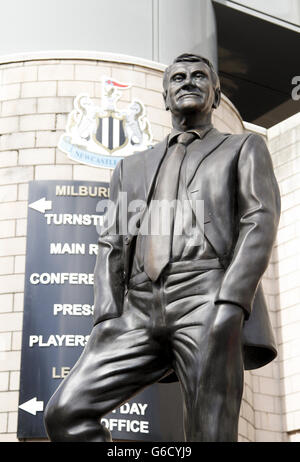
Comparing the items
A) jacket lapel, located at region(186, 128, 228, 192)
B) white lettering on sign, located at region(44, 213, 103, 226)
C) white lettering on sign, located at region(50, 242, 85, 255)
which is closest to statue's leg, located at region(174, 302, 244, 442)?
jacket lapel, located at region(186, 128, 228, 192)

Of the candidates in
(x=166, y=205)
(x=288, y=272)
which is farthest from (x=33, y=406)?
(x=166, y=205)

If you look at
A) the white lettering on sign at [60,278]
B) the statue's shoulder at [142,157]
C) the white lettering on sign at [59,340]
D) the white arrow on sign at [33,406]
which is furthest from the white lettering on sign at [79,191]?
the statue's shoulder at [142,157]

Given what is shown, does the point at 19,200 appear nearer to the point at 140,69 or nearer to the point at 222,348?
the point at 140,69

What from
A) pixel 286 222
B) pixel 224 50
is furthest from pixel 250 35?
pixel 286 222

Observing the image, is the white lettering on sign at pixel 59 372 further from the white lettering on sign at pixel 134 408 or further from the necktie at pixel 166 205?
the necktie at pixel 166 205

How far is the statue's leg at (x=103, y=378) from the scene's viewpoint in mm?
4750

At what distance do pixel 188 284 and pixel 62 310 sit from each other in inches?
272

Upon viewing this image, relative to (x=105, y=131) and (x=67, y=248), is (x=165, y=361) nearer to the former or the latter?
(x=67, y=248)

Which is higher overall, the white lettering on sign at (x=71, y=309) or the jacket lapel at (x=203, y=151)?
the white lettering on sign at (x=71, y=309)

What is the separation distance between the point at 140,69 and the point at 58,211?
2.42 meters

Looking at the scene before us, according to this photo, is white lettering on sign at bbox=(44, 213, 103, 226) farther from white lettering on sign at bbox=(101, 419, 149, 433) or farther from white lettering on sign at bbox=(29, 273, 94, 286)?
white lettering on sign at bbox=(101, 419, 149, 433)

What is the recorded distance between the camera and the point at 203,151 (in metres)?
5.30

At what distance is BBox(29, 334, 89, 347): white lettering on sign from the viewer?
453 inches

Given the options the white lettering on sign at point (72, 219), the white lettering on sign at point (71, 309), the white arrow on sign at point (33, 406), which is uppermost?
the white lettering on sign at point (72, 219)
